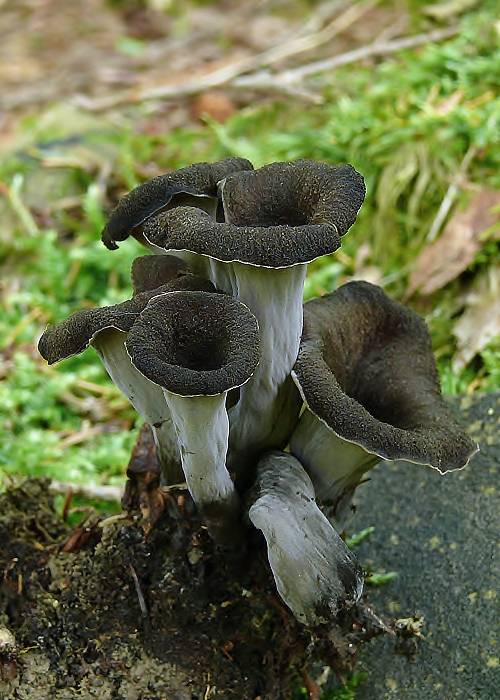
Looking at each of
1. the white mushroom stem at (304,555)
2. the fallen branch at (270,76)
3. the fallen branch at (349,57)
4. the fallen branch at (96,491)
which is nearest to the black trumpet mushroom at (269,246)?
the white mushroom stem at (304,555)

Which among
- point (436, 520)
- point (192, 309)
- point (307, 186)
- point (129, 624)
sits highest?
point (307, 186)

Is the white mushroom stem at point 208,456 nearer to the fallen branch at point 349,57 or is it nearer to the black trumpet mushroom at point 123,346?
the black trumpet mushroom at point 123,346

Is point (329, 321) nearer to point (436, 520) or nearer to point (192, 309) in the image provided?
point (192, 309)

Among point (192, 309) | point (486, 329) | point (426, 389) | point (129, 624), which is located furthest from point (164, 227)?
point (486, 329)

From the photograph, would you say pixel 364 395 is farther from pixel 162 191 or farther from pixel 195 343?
pixel 162 191

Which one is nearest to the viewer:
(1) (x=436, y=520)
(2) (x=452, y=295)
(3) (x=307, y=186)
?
(3) (x=307, y=186)

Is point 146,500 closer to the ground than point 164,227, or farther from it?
closer to the ground

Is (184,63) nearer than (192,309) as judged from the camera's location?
No

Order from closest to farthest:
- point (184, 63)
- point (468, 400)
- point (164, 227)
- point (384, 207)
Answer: point (164, 227)
point (468, 400)
point (384, 207)
point (184, 63)
